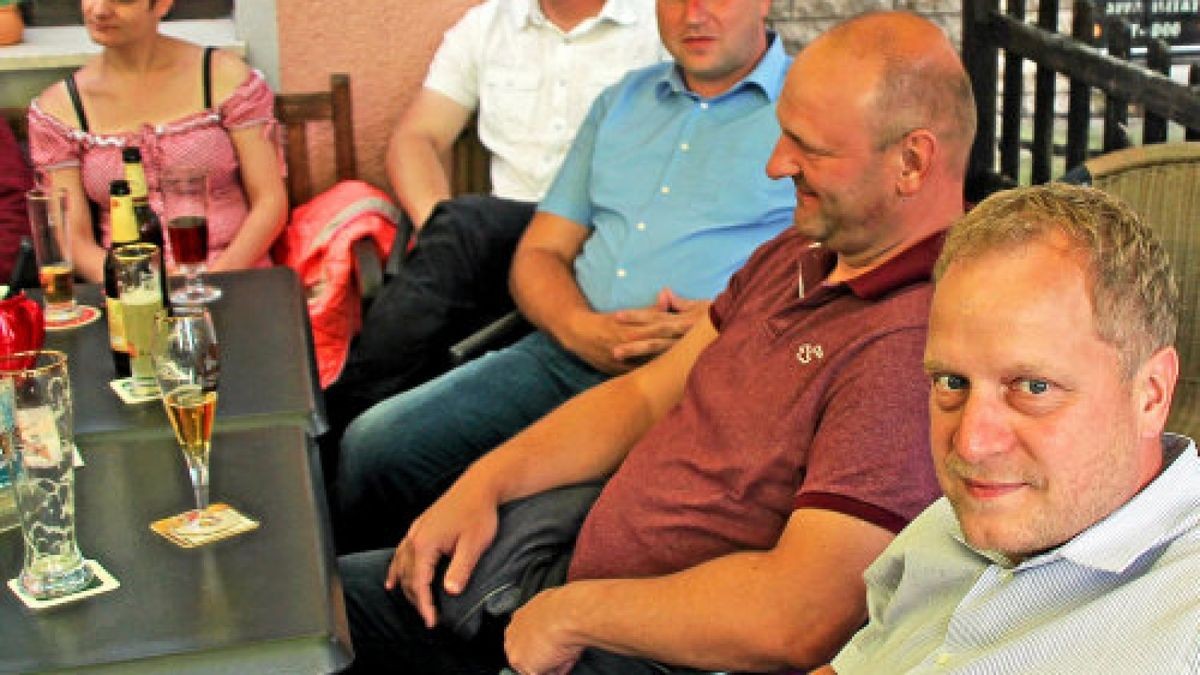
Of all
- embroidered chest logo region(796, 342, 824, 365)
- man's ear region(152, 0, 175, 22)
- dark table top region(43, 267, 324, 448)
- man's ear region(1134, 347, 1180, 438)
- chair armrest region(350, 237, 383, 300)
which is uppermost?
man's ear region(152, 0, 175, 22)

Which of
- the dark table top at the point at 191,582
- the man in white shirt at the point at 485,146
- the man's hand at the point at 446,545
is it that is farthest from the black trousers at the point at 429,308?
the dark table top at the point at 191,582

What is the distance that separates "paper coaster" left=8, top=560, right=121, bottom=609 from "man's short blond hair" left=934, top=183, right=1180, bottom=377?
3.21 ft

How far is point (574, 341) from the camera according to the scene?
280 centimetres

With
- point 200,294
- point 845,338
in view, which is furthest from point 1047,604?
point 200,294

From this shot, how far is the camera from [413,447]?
2.70 meters

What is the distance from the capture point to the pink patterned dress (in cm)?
343

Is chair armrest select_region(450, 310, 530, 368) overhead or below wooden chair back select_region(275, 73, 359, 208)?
below

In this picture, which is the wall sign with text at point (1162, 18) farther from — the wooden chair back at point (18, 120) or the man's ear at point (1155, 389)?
the wooden chair back at point (18, 120)

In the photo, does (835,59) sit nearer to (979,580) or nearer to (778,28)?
(979,580)

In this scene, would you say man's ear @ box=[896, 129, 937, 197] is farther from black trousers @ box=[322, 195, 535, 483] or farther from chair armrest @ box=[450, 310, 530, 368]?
black trousers @ box=[322, 195, 535, 483]

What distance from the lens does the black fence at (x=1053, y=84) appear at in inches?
115

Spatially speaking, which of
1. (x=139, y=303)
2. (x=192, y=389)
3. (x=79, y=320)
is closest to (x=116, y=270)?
(x=139, y=303)

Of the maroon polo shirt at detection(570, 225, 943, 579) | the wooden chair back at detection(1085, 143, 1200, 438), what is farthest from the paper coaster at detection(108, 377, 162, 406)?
the wooden chair back at detection(1085, 143, 1200, 438)

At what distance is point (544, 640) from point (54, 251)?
4.24 feet
